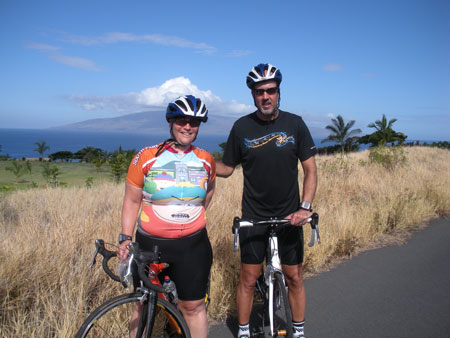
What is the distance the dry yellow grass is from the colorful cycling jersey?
1113mm

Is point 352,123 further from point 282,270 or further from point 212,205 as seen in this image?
point 282,270

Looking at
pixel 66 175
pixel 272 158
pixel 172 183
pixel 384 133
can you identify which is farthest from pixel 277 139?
pixel 384 133

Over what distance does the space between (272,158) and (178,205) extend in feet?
3.14

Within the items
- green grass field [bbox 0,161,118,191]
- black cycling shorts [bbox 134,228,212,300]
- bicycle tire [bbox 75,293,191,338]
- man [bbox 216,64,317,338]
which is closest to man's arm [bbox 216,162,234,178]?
man [bbox 216,64,317,338]

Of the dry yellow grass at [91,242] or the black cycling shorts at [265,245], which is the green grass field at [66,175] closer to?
the dry yellow grass at [91,242]

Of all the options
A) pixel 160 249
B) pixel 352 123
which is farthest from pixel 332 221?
pixel 352 123

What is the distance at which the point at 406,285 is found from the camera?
443 cm

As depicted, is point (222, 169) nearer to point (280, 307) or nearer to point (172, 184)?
point (172, 184)

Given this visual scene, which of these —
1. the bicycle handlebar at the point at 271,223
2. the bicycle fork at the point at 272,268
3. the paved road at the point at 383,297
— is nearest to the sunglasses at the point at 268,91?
the bicycle handlebar at the point at 271,223

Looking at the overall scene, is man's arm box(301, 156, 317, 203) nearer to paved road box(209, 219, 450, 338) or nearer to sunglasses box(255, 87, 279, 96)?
sunglasses box(255, 87, 279, 96)

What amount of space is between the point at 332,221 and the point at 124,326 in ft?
13.7

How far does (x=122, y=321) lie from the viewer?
3.04 metres

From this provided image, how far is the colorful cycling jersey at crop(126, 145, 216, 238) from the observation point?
7.88 feet

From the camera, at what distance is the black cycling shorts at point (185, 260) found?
241 cm
